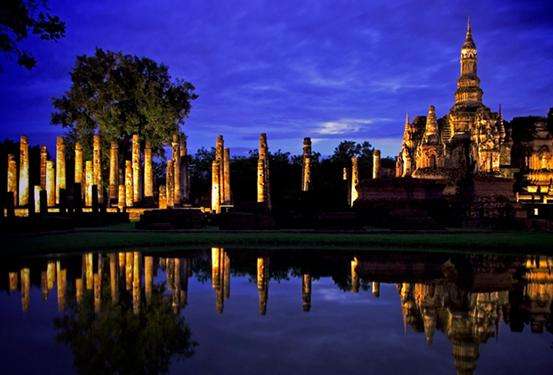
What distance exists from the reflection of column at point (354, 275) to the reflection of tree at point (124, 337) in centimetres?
354

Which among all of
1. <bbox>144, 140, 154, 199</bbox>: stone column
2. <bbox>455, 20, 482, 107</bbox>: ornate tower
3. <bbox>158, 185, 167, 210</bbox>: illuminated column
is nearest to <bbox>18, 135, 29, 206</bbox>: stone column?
<bbox>144, 140, 154, 199</bbox>: stone column

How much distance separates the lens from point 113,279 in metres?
10.4

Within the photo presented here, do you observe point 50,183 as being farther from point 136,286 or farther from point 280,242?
point 136,286

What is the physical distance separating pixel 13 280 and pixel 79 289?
2.06 m

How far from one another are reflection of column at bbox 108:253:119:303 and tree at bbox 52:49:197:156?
30439 mm

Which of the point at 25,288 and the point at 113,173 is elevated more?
the point at 113,173

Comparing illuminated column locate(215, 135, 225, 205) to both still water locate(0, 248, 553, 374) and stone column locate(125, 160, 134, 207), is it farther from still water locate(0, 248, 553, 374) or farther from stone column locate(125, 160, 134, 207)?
still water locate(0, 248, 553, 374)

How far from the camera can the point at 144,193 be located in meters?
43.5

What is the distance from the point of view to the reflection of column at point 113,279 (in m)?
8.64

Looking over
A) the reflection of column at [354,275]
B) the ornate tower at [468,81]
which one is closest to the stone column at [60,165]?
the reflection of column at [354,275]

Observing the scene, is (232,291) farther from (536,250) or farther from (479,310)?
(536,250)

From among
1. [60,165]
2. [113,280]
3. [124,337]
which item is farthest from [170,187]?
[124,337]

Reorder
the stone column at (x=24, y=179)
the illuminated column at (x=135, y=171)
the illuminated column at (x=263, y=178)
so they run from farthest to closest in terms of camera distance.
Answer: the illuminated column at (x=135, y=171), the stone column at (x=24, y=179), the illuminated column at (x=263, y=178)

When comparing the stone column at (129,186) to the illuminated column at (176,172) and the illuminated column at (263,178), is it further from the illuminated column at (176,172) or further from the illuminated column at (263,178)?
the illuminated column at (263,178)
